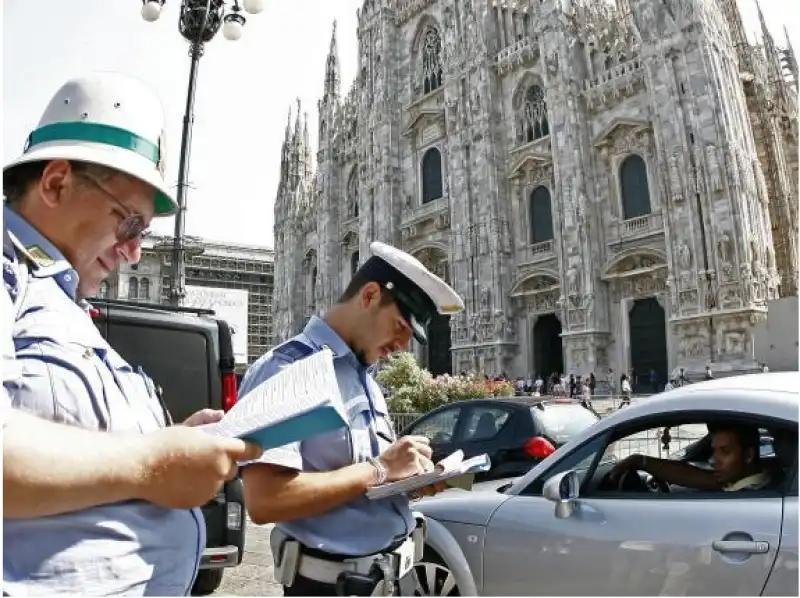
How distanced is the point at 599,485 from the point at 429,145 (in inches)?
1069

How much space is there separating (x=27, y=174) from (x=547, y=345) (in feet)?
78.9

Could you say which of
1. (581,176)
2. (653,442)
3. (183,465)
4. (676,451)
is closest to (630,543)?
(653,442)

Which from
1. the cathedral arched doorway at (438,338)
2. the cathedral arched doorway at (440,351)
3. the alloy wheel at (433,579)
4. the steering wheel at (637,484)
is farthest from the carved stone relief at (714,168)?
the alloy wheel at (433,579)

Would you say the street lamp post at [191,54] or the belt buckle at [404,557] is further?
the street lamp post at [191,54]

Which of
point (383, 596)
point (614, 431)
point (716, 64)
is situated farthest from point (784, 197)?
point (383, 596)

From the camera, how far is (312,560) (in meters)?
2.04

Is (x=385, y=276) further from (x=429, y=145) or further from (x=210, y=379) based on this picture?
(x=429, y=145)

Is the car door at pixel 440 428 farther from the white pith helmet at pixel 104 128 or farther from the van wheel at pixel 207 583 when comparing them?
the white pith helmet at pixel 104 128

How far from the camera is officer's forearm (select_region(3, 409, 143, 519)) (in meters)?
0.98

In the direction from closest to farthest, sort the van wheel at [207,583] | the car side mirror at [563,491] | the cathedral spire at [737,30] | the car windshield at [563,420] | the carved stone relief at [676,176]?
1. the car side mirror at [563,491]
2. the van wheel at [207,583]
3. the car windshield at [563,420]
4. the carved stone relief at [676,176]
5. the cathedral spire at [737,30]

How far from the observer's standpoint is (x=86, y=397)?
119 cm

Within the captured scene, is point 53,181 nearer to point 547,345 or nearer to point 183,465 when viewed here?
point 183,465

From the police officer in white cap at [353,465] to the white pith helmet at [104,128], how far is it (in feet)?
2.88

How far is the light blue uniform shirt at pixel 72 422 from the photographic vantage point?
1.09 m
